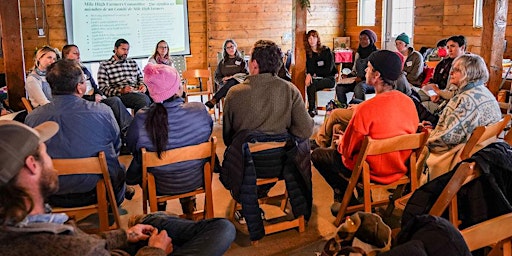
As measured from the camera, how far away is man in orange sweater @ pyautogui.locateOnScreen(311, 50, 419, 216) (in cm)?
276

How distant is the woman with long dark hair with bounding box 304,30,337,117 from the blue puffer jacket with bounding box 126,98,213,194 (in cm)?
352

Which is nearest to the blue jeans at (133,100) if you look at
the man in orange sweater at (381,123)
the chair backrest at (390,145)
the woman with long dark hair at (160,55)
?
Result: the woman with long dark hair at (160,55)

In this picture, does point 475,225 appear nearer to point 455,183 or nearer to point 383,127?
point 455,183

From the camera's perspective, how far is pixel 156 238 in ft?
5.76

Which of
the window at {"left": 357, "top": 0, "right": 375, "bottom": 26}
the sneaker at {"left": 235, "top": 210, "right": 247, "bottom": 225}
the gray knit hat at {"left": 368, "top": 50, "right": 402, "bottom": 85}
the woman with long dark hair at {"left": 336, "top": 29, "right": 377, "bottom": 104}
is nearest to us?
→ the gray knit hat at {"left": 368, "top": 50, "right": 402, "bottom": 85}

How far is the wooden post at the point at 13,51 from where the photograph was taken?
13.3 ft

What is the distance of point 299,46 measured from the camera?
5262 mm

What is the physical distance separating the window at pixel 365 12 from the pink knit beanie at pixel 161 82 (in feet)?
24.1

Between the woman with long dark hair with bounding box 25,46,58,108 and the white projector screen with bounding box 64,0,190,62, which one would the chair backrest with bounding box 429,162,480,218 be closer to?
the woman with long dark hair with bounding box 25,46,58,108

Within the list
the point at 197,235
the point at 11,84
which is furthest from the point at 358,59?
the point at 197,235

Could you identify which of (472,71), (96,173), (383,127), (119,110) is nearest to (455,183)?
(383,127)

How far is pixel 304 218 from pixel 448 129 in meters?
1.00

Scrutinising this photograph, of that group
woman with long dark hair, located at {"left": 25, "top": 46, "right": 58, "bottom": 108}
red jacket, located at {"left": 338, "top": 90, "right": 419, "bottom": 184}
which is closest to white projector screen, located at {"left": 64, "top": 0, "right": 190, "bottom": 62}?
woman with long dark hair, located at {"left": 25, "top": 46, "right": 58, "bottom": 108}

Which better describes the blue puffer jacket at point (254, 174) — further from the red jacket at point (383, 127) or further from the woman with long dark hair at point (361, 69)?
the woman with long dark hair at point (361, 69)
